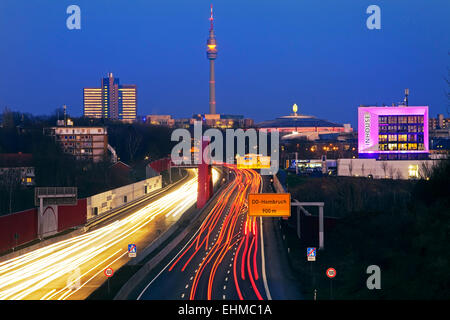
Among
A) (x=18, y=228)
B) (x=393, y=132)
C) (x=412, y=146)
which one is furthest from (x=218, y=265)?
(x=412, y=146)

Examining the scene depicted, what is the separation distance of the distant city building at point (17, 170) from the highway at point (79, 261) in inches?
1175

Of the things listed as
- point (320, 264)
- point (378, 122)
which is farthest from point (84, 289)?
point (378, 122)

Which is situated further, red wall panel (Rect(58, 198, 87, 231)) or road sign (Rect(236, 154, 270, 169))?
road sign (Rect(236, 154, 270, 169))

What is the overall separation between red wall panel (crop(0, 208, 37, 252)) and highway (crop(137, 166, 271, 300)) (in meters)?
11.4

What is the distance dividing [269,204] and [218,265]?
484 cm

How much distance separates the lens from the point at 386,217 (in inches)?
1166

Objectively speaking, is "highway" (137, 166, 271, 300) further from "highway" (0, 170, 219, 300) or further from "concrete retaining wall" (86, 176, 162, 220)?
"concrete retaining wall" (86, 176, 162, 220)

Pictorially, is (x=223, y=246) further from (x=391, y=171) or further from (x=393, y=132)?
(x=393, y=132)

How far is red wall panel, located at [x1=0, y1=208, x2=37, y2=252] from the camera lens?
1537 inches

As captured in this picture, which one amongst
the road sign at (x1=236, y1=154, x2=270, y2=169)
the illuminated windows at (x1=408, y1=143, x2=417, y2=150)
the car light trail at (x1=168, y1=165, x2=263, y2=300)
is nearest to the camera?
the car light trail at (x1=168, y1=165, x2=263, y2=300)

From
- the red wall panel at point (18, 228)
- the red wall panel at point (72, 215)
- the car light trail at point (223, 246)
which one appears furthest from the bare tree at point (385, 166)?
the red wall panel at point (18, 228)

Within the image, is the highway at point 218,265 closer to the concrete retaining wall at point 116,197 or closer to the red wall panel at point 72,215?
the concrete retaining wall at point 116,197

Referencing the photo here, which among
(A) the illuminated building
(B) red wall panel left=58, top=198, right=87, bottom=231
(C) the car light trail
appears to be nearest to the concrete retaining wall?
(B) red wall panel left=58, top=198, right=87, bottom=231

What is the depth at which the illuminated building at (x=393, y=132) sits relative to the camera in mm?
98875
